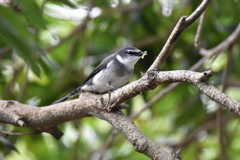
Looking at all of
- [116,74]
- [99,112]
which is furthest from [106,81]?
[99,112]

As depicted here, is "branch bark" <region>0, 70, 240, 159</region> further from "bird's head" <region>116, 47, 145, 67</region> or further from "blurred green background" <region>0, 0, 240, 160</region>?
"blurred green background" <region>0, 0, 240, 160</region>

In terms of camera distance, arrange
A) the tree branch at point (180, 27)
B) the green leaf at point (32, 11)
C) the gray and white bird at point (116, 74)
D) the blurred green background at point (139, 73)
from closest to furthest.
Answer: the green leaf at point (32, 11) < the tree branch at point (180, 27) < the gray and white bird at point (116, 74) < the blurred green background at point (139, 73)

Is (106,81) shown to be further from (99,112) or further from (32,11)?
(32,11)

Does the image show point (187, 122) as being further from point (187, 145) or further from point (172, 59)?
point (172, 59)

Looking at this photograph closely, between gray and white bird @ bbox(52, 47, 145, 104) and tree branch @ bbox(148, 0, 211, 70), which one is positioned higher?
tree branch @ bbox(148, 0, 211, 70)

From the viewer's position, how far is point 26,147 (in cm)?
411

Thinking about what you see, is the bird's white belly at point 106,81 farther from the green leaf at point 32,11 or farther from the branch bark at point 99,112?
the green leaf at point 32,11

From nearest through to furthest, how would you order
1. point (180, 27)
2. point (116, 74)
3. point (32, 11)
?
point (32, 11) → point (180, 27) → point (116, 74)

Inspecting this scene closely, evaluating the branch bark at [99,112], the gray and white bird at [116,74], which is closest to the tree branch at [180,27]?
the branch bark at [99,112]

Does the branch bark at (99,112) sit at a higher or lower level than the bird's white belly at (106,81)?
higher

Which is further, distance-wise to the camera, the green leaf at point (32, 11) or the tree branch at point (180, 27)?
the tree branch at point (180, 27)

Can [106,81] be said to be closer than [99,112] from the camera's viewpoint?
No

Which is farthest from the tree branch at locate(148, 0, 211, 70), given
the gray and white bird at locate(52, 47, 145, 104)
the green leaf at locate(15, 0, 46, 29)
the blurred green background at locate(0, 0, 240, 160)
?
the blurred green background at locate(0, 0, 240, 160)

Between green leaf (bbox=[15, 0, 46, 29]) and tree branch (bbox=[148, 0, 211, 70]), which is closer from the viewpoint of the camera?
green leaf (bbox=[15, 0, 46, 29])
